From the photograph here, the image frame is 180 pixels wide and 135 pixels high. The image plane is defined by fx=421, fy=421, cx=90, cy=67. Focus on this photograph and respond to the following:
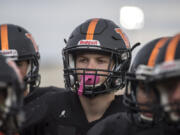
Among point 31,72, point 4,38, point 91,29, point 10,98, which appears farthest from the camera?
point 91,29

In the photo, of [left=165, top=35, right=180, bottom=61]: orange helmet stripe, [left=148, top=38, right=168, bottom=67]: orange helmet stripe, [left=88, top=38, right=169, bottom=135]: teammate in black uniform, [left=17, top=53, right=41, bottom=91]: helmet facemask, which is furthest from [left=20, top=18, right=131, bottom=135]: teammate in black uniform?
[left=165, top=35, right=180, bottom=61]: orange helmet stripe

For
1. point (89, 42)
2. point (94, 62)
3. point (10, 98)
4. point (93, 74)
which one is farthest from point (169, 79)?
point (89, 42)

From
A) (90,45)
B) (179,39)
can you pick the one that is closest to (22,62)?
(90,45)

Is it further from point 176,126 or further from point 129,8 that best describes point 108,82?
point 129,8

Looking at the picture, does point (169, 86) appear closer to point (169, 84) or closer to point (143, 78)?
point (169, 84)

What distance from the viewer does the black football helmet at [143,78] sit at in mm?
2344

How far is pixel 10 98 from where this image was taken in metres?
2.18

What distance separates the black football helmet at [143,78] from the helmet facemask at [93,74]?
678 millimetres

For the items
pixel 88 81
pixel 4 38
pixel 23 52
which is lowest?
pixel 88 81

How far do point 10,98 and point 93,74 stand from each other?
4.30 feet

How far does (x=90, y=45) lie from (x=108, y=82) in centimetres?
35

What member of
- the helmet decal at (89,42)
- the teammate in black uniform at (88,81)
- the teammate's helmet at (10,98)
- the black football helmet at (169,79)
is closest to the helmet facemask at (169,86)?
the black football helmet at (169,79)

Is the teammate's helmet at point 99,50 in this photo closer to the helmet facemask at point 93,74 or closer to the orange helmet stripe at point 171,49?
the helmet facemask at point 93,74

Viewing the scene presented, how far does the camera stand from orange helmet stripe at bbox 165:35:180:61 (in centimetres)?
227
